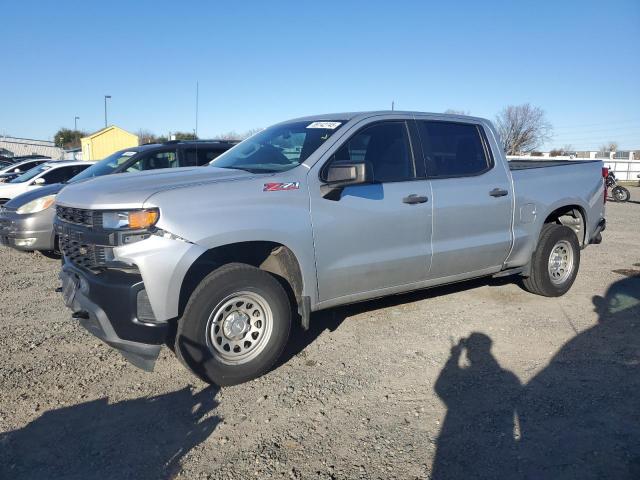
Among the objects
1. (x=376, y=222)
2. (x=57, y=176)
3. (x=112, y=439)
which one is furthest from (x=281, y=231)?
(x=57, y=176)

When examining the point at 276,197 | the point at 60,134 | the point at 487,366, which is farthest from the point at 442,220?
the point at 60,134

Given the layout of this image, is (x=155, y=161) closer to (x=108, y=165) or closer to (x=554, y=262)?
(x=108, y=165)

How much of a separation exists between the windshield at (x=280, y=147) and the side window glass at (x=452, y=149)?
929mm

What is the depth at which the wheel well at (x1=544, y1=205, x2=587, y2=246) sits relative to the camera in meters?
6.28

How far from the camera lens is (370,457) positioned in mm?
3062

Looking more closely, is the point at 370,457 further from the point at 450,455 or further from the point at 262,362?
the point at 262,362

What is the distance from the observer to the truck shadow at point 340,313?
15.8 ft

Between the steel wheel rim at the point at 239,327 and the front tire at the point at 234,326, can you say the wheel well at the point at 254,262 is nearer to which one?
the front tire at the point at 234,326

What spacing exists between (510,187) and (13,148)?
75.2 meters

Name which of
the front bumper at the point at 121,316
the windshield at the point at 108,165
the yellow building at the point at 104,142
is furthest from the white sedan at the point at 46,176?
the yellow building at the point at 104,142

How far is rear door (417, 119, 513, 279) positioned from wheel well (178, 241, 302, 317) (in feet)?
4.75

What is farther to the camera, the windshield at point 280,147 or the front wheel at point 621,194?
the front wheel at point 621,194

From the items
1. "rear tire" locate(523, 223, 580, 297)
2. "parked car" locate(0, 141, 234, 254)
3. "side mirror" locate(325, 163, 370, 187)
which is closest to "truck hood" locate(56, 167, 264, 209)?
"side mirror" locate(325, 163, 370, 187)

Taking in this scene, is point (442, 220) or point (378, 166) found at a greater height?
point (378, 166)
